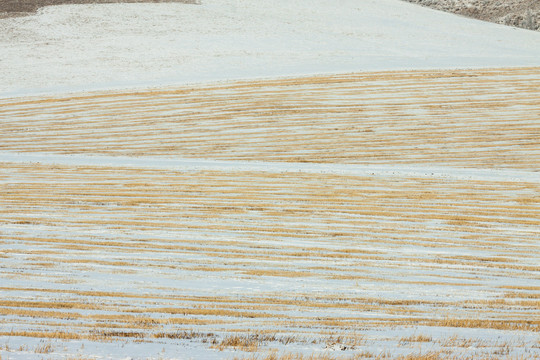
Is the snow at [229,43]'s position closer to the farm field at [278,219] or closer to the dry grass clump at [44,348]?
the farm field at [278,219]

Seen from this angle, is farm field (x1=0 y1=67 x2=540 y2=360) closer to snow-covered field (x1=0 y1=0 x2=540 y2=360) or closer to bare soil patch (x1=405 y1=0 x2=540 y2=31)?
snow-covered field (x1=0 y1=0 x2=540 y2=360)

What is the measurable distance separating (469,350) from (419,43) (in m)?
21.4

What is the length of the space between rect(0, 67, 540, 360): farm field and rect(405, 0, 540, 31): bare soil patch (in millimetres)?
14451

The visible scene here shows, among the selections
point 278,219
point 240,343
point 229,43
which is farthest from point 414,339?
point 229,43

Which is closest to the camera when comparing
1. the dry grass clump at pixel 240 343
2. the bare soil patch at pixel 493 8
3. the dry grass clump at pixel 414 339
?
the dry grass clump at pixel 240 343

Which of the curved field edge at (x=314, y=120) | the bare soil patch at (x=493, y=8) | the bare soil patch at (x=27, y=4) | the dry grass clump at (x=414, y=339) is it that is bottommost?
the curved field edge at (x=314, y=120)

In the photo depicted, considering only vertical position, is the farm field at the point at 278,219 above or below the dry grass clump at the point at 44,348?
below

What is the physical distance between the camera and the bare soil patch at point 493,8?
111ft

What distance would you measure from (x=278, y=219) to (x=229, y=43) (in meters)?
15.1

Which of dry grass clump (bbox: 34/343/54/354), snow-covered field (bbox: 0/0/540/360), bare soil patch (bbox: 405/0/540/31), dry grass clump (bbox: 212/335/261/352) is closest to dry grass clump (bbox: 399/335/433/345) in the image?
snow-covered field (bbox: 0/0/540/360)

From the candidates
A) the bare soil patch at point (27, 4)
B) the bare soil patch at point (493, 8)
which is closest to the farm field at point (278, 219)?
the bare soil patch at point (27, 4)

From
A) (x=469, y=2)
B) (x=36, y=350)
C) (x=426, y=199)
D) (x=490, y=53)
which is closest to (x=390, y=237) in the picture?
(x=426, y=199)

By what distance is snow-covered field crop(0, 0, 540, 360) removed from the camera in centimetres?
629

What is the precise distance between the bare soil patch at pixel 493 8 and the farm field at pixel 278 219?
14.5 meters
